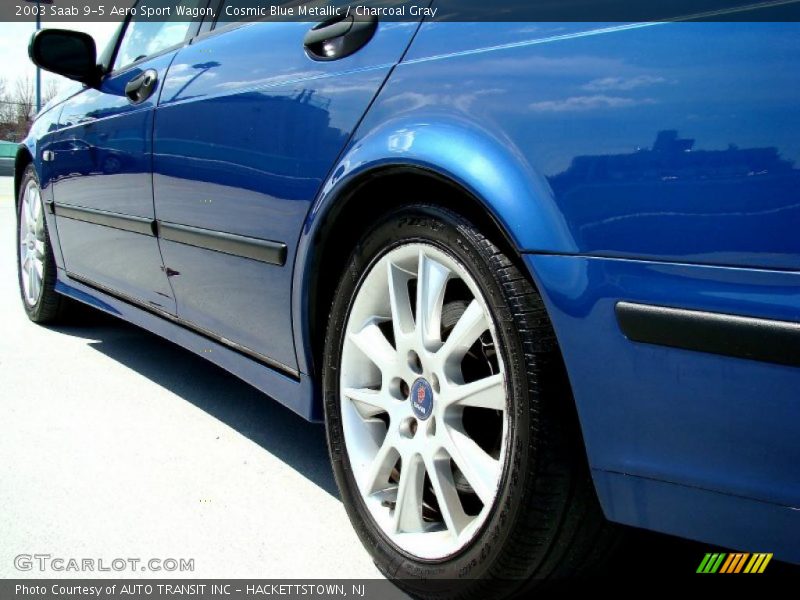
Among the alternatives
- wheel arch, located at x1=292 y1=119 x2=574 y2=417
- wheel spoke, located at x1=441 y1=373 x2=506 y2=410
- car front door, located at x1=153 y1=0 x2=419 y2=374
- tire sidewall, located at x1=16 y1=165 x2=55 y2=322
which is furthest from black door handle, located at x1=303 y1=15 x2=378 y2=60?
tire sidewall, located at x1=16 y1=165 x2=55 y2=322

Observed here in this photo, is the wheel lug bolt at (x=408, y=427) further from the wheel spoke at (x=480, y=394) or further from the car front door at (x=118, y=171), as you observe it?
the car front door at (x=118, y=171)

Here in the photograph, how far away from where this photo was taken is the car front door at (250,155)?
2010 mm

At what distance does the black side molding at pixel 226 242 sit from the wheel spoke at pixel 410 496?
0.64m

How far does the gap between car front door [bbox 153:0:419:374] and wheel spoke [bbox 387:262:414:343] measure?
30 centimetres

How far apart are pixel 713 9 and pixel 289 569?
1438 millimetres

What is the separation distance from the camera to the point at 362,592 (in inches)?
75.0

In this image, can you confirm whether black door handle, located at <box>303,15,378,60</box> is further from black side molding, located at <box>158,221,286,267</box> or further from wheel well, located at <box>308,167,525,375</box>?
black side molding, located at <box>158,221,286,267</box>

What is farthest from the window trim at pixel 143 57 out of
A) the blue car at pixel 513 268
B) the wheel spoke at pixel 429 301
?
the wheel spoke at pixel 429 301

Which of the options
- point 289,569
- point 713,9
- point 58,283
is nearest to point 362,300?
point 289,569

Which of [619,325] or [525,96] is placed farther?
[525,96]

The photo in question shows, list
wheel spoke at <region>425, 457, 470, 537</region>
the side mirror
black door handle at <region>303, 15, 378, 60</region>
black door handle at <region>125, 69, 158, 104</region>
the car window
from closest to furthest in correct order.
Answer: wheel spoke at <region>425, 457, 470, 537</region> < black door handle at <region>303, 15, 378, 60</region> < black door handle at <region>125, 69, 158, 104</region> < the car window < the side mirror

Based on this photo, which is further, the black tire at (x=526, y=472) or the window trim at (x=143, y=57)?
the window trim at (x=143, y=57)

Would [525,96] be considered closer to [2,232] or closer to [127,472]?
[127,472]

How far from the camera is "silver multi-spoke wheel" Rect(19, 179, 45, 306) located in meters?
4.36
